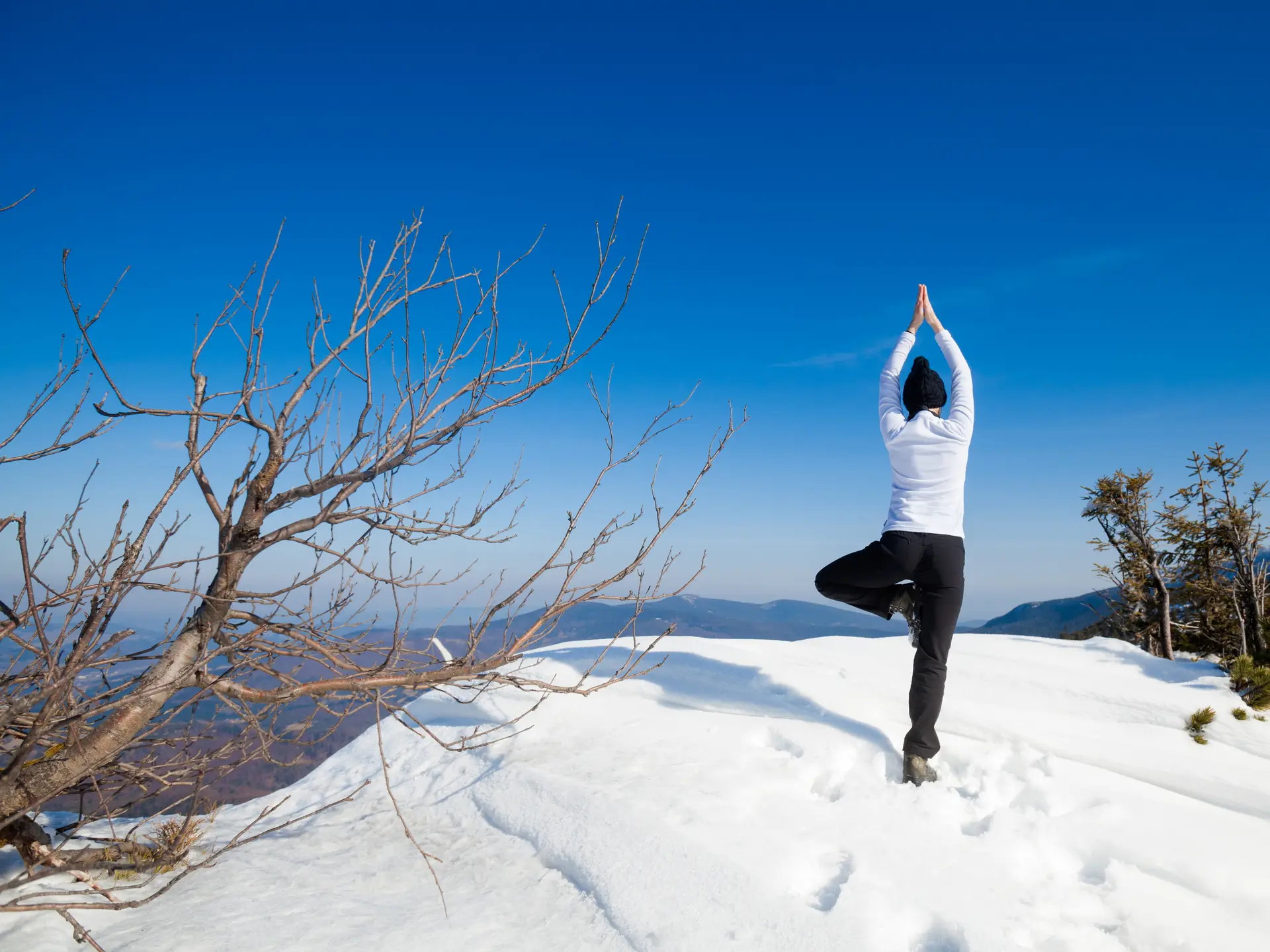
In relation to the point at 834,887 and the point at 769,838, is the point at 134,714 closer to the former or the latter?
the point at 769,838

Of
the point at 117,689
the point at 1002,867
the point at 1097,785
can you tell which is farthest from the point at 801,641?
the point at 117,689

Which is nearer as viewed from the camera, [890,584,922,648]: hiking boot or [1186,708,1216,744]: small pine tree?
[890,584,922,648]: hiking boot

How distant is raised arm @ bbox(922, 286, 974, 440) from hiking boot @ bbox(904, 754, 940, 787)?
67.4 inches

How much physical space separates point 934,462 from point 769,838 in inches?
81.6

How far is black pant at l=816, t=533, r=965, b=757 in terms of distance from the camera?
3633 mm

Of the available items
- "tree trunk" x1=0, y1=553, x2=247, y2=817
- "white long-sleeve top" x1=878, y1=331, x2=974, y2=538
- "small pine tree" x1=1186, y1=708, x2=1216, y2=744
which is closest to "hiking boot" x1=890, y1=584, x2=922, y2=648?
"white long-sleeve top" x1=878, y1=331, x2=974, y2=538

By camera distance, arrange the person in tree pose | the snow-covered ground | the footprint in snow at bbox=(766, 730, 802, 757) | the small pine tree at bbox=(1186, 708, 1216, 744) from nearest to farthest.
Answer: the snow-covered ground, the person in tree pose, the footprint in snow at bbox=(766, 730, 802, 757), the small pine tree at bbox=(1186, 708, 1216, 744)

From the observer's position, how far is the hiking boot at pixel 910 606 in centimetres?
391

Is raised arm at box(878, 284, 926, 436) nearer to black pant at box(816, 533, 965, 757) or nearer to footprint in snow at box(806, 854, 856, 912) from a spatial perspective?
black pant at box(816, 533, 965, 757)

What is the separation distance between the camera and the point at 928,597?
376 centimetres

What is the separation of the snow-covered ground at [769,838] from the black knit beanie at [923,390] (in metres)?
1.92

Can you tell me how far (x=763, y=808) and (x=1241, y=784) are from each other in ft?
9.01

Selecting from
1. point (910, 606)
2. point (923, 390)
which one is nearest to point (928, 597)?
point (910, 606)

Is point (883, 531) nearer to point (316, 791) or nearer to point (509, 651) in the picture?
point (509, 651)
